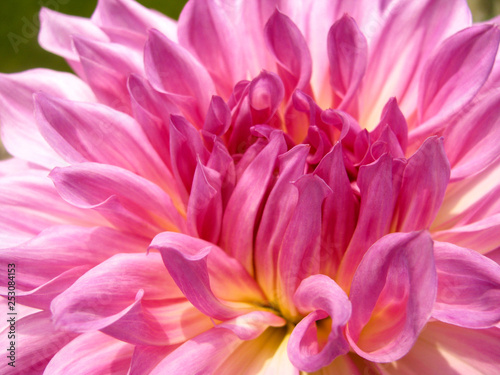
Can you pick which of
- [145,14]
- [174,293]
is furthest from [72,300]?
[145,14]

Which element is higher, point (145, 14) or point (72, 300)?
point (145, 14)

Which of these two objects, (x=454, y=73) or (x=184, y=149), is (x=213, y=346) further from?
(x=454, y=73)

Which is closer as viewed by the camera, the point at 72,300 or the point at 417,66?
the point at 72,300

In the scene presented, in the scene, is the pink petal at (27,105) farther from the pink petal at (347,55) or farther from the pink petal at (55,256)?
the pink petal at (347,55)

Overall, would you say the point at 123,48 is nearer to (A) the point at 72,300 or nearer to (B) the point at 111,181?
(B) the point at 111,181

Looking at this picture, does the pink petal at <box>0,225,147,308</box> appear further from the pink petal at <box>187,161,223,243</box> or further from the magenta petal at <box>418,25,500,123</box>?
the magenta petal at <box>418,25,500,123</box>

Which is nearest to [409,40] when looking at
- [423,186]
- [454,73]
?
[454,73]

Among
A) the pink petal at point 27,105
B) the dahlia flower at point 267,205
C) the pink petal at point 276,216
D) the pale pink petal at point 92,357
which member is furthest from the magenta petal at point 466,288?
the pink petal at point 27,105
